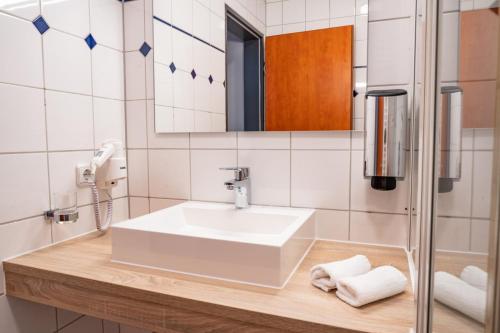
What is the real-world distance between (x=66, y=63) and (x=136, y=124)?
0.35 meters

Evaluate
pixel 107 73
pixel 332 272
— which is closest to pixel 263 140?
pixel 332 272

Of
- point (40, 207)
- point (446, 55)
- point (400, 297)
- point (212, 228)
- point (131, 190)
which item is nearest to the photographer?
point (446, 55)

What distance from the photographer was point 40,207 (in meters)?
1.08

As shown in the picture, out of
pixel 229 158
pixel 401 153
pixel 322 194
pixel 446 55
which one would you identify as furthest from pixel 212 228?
pixel 446 55

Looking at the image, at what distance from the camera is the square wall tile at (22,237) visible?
98cm

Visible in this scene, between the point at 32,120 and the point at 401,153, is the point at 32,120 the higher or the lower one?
the higher one

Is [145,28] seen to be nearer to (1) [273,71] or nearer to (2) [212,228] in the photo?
(1) [273,71]

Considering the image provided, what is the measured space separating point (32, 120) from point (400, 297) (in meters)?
1.13

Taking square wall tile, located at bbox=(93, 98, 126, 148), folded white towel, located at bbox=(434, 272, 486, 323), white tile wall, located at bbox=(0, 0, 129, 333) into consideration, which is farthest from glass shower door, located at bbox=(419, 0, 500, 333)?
square wall tile, located at bbox=(93, 98, 126, 148)

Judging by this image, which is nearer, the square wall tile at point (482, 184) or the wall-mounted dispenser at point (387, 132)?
the square wall tile at point (482, 184)

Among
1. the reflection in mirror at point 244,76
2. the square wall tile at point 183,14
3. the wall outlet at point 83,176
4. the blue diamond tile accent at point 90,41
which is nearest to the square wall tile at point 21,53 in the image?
the blue diamond tile accent at point 90,41

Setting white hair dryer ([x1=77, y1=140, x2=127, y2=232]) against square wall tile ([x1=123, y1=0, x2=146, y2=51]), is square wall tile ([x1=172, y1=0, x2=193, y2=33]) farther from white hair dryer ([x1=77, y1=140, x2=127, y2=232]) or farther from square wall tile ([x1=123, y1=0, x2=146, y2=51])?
white hair dryer ([x1=77, y1=140, x2=127, y2=232])

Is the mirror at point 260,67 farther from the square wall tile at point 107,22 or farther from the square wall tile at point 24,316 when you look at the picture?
the square wall tile at point 24,316

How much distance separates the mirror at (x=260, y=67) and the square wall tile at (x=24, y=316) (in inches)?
29.0
